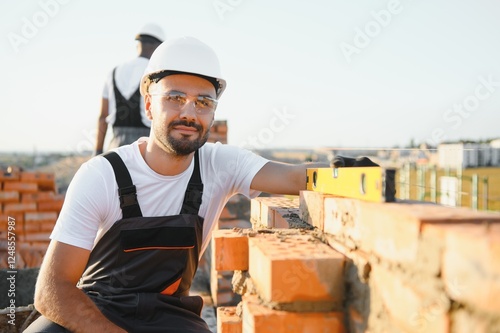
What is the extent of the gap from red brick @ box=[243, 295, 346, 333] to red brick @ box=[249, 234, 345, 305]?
0.04 metres

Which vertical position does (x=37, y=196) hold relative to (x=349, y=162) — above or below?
below

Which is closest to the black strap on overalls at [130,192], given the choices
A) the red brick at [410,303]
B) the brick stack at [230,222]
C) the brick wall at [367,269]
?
the brick wall at [367,269]

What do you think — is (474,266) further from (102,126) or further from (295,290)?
(102,126)

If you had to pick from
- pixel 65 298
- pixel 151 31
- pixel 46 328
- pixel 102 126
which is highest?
pixel 151 31

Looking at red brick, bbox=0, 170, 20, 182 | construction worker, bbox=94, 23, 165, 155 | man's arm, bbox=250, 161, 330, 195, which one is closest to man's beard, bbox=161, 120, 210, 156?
man's arm, bbox=250, 161, 330, 195

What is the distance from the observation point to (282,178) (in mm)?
2311

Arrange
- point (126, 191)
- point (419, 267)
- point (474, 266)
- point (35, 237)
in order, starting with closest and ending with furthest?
point (474, 266)
point (419, 267)
point (126, 191)
point (35, 237)

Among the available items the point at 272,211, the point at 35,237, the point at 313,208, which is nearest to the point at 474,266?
the point at 313,208

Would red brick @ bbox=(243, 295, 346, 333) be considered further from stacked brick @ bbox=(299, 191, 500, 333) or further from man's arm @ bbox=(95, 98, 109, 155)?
man's arm @ bbox=(95, 98, 109, 155)

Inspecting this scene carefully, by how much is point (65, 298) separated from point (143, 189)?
2.04 feet

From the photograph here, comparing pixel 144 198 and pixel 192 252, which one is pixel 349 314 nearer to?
pixel 192 252

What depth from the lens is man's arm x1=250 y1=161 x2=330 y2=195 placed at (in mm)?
2229

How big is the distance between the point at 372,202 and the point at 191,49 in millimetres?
1448

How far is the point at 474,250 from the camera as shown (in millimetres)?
820
